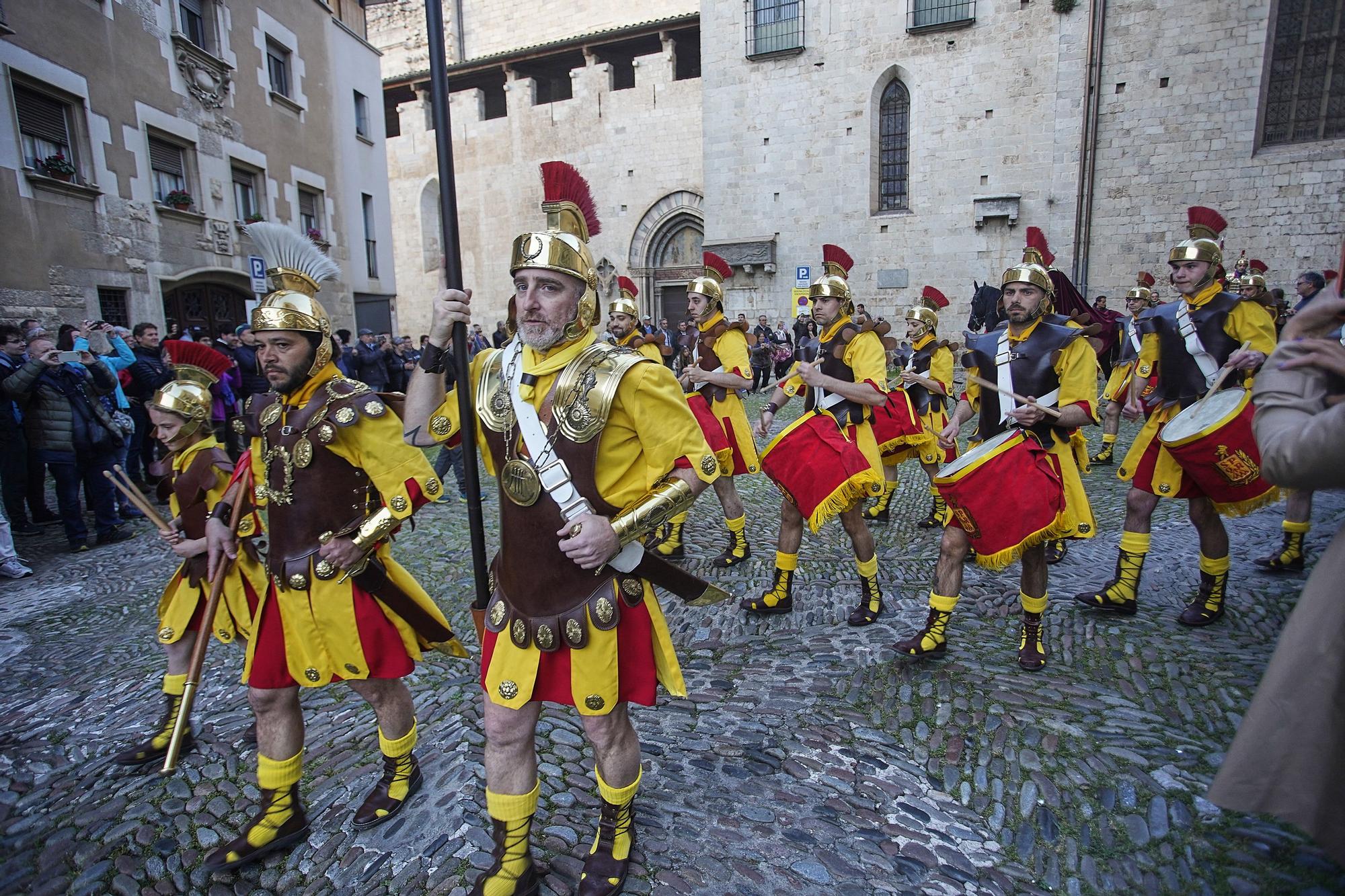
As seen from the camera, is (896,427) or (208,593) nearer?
(208,593)

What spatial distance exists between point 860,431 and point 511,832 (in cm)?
342

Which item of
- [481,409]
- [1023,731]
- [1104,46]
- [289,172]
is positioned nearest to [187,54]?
[289,172]

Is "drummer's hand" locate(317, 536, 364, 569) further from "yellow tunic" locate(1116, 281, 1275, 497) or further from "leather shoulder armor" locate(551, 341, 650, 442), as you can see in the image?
"yellow tunic" locate(1116, 281, 1275, 497)

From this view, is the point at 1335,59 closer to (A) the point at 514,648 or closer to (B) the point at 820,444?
(B) the point at 820,444

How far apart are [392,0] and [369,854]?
32.1 meters

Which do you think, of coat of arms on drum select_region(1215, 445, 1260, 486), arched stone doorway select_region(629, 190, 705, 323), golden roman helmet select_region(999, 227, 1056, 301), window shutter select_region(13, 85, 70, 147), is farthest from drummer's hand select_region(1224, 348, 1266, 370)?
arched stone doorway select_region(629, 190, 705, 323)

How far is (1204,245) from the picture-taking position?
4.61m

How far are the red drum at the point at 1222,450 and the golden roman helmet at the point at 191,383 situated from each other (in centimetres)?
522

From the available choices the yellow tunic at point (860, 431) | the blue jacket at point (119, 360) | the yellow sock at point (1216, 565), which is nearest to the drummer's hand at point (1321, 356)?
the yellow tunic at point (860, 431)

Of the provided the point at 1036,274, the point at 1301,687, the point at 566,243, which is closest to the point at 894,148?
the point at 1036,274

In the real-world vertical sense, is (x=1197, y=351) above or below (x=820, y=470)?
above

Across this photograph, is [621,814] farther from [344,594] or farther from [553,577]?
[344,594]

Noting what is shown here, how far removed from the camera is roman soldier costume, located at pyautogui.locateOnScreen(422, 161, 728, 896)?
232cm

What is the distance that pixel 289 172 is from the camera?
17188 mm
